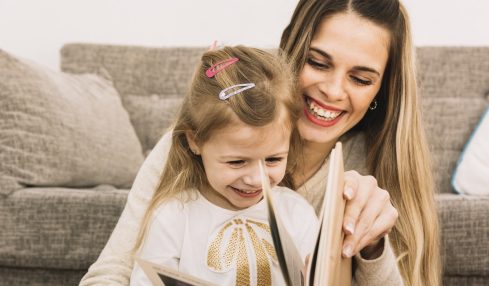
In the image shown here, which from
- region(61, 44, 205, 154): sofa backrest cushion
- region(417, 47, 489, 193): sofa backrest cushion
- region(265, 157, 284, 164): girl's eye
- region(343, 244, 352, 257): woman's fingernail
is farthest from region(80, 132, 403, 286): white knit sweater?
region(61, 44, 205, 154): sofa backrest cushion

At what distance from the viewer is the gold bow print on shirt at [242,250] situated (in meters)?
1.04

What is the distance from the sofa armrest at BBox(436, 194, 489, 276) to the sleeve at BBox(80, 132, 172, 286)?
30.0 inches

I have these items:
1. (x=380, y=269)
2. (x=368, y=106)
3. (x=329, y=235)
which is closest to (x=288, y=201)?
(x=380, y=269)

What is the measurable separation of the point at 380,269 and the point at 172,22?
1.81 m

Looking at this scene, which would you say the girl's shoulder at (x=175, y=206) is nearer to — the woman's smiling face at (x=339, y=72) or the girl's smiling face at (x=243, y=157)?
the girl's smiling face at (x=243, y=157)

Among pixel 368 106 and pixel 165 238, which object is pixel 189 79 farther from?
pixel 165 238

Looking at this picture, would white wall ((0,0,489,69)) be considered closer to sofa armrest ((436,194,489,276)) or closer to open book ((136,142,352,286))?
sofa armrest ((436,194,489,276))

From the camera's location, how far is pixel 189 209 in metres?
1.10

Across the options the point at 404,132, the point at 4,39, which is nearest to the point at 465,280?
the point at 404,132

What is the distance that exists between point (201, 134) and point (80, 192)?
677 millimetres

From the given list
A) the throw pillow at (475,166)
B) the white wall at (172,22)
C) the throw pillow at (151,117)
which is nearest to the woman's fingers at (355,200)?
the throw pillow at (475,166)

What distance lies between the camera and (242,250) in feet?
3.47

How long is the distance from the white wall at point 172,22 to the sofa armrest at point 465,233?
110cm

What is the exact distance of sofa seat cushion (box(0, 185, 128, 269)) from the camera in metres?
1.60
